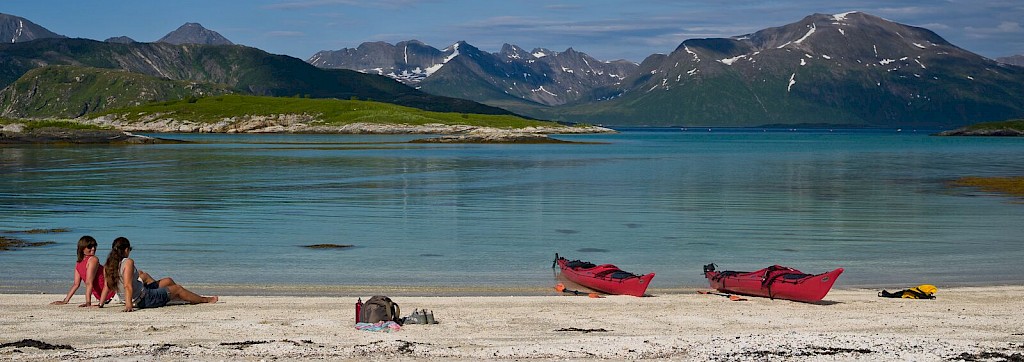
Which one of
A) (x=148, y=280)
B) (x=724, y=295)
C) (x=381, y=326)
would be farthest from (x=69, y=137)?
(x=381, y=326)

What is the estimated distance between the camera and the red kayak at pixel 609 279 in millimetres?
25297

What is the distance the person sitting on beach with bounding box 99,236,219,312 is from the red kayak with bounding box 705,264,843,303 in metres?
13.9

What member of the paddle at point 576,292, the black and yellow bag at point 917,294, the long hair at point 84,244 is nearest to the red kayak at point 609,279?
the paddle at point 576,292

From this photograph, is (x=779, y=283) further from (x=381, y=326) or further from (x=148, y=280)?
(x=148, y=280)

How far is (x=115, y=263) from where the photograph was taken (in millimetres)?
22469

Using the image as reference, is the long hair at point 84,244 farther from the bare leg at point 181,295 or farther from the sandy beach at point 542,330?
the bare leg at point 181,295

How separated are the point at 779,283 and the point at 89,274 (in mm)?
16822

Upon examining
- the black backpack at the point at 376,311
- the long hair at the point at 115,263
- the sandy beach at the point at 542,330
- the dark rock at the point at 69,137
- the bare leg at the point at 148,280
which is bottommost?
the sandy beach at the point at 542,330

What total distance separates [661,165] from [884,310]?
94.2 metres

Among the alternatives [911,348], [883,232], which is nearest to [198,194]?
[883,232]

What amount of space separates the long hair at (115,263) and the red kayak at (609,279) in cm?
1182

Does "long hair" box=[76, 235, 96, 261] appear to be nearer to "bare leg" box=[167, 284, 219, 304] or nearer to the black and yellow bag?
"bare leg" box=[167, 284, 219, 304]

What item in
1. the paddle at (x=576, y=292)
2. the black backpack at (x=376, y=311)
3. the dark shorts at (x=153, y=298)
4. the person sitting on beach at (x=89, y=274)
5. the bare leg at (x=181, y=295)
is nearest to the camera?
the black backpack at (x=376, y=311)

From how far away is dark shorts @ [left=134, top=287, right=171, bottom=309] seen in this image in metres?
22.5
